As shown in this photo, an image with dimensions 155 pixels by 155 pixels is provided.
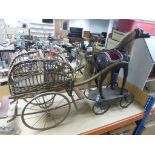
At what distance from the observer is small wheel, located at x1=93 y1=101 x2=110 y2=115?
157 cm

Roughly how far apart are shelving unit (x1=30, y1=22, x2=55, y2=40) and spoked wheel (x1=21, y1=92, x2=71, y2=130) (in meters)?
3.46

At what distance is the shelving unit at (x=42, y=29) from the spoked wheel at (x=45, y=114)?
11.3 ft

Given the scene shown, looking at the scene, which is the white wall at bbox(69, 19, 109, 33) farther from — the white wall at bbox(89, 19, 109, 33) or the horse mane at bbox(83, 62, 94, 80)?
the horse mane at bbox(83, 62, 94, 80)

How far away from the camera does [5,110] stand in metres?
1.27

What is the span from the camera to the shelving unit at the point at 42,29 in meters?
4.68

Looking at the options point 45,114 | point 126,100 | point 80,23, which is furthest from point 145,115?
point 80,23

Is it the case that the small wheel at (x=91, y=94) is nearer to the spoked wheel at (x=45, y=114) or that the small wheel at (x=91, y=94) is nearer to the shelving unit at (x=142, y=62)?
the spoked wheel at (x=45, y=114)

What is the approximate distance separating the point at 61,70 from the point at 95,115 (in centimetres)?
58

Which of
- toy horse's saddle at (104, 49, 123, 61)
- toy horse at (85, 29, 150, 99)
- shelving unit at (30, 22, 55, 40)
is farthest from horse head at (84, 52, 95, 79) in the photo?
shelving unit at (30, 22, 55, 40)

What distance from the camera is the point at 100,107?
1.60m

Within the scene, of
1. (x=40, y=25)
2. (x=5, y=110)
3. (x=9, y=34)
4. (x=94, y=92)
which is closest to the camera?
(x=5, y=110)

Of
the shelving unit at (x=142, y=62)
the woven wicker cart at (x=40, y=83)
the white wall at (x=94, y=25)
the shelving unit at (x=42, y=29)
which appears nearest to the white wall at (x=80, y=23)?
the white wall at (x=94, y=25)
